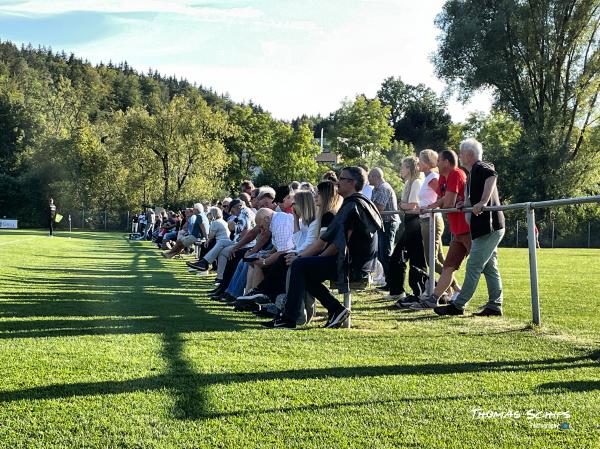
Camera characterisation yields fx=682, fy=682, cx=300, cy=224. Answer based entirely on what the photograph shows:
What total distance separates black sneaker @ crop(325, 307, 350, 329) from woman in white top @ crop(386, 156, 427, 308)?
8.22ft

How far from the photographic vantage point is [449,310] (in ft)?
26.3

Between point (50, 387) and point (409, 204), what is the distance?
6.39 metres

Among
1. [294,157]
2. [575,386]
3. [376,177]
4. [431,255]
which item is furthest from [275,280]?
[294,157]

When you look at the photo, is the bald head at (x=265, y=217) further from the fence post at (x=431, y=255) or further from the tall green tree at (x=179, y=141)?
the tall green tree at (x=179, y=141)

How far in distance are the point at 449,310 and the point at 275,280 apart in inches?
85.7

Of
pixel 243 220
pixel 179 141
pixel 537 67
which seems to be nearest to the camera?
pixel 243 220

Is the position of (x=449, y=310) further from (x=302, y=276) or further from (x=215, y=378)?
(x=215, y=378)

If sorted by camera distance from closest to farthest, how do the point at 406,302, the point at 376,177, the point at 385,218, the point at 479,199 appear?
the point at 479,199 → the point at 406,302 → the point at 385,218 → the point at 376,177

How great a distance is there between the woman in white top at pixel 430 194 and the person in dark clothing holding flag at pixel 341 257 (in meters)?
2.67

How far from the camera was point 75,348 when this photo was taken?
225 inches

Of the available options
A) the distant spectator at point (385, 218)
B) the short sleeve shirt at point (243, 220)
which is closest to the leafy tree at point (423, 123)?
the short sleeve shirt at point (243, 220)

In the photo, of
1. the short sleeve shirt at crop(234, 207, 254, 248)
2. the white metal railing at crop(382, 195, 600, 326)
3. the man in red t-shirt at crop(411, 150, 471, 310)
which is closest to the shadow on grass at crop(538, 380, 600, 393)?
the white metal railing at crop(382, 195, 600, 326)

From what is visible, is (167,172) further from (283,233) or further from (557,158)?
(283,233)

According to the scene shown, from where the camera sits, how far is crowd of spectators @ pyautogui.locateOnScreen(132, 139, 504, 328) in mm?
7137
